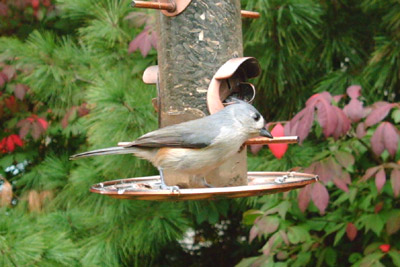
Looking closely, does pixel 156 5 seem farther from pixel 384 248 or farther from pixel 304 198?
pixel 384 248

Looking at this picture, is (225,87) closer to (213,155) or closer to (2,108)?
(213,155)

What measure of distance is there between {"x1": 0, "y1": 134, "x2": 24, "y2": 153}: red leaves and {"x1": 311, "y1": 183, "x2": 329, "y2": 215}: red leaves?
2.17 meters

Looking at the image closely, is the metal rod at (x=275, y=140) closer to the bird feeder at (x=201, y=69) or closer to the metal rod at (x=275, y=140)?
the metal rod at (x=275, y=140)

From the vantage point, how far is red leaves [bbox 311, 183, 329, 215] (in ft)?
9.61

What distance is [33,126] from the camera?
13.6 ft

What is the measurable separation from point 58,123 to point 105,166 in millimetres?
923

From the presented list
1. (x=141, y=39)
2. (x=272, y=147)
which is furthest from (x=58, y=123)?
(x=272, y=147)

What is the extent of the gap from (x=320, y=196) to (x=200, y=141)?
0.94 metres

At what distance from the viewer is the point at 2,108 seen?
435cm

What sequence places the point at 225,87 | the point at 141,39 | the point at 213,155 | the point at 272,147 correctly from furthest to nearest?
the point at 141,39
the point at 272,147
the point at 225,87
the point at 213,155

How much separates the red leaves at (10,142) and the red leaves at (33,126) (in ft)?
0.28

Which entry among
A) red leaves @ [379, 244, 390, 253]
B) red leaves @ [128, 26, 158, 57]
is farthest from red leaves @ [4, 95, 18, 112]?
red leaves @ [379, 244, 390, 253]

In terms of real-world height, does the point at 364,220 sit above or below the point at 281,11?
below

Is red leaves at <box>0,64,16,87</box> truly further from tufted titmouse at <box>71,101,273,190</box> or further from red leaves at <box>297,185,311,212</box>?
red leaves at <box>297,185,311,212</box>
